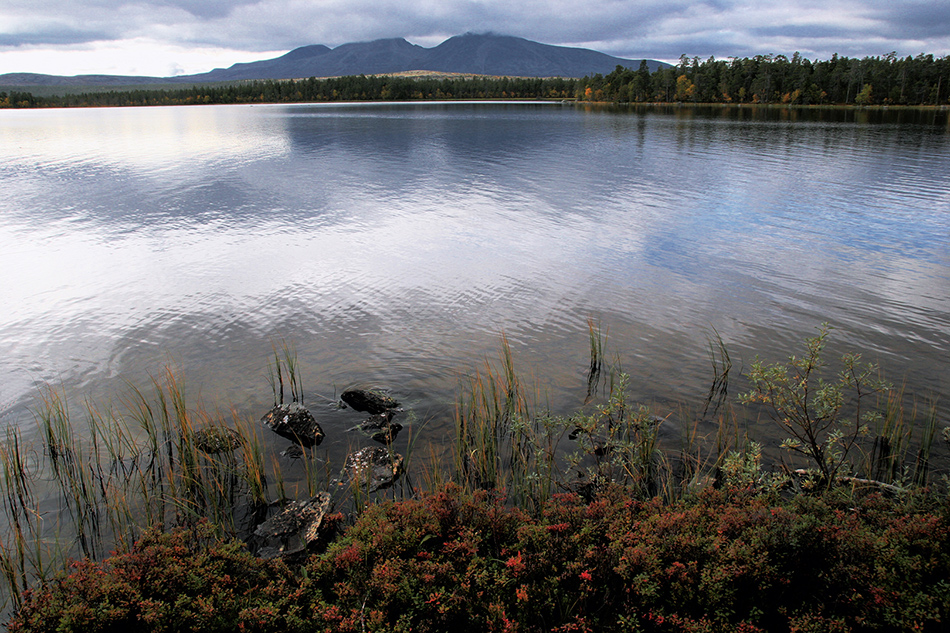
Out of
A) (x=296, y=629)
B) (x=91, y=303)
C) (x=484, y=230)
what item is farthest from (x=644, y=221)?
(x=296, y=629)

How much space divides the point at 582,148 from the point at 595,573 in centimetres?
5355

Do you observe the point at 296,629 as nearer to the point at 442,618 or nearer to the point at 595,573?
the point at 442,618

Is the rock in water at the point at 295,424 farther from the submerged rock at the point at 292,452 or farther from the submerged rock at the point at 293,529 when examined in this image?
the submerged rock at the point at 293,529

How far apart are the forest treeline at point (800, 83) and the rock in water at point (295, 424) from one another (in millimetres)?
182631

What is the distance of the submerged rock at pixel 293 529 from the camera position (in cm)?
639

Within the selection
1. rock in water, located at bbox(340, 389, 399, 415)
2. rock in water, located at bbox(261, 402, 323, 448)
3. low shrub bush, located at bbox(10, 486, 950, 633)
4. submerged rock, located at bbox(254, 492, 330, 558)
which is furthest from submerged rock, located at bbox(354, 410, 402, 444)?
low shrub bush, located at bbox(10, 486, 950, 633)

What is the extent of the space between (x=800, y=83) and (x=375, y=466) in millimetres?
191424

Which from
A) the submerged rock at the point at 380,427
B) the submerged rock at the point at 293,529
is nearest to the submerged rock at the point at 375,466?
the submerged rock at the point at 380,427

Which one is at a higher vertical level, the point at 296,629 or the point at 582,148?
the point at 582,148

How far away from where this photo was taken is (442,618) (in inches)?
181

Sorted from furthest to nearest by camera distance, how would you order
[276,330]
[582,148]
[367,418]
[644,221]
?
1. [582,148]
2. [644,221]
3. [276,330]
4. [367,418]

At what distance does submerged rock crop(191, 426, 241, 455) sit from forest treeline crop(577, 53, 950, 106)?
183755 mm

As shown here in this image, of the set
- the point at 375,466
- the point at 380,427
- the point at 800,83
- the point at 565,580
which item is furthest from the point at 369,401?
the point at 800,83

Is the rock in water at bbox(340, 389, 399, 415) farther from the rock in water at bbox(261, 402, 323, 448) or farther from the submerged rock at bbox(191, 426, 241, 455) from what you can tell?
the submerged rock at bbox(191, 426, 241, 455)
